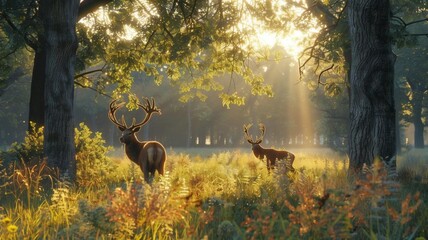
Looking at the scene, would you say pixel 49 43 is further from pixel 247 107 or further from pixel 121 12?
pixel 247 107

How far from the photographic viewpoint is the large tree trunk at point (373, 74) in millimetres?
8992

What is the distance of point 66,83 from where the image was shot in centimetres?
1098

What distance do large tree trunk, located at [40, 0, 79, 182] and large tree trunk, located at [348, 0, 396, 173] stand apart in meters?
6.13

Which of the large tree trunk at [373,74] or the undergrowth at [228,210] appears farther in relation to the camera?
the large tree trunk at [373,74]

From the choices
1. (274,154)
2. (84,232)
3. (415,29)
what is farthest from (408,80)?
(84,232)

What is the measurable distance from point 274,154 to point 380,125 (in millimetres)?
5605

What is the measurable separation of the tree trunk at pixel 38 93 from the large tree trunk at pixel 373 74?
29.7 ft

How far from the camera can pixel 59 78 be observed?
35.7 ft

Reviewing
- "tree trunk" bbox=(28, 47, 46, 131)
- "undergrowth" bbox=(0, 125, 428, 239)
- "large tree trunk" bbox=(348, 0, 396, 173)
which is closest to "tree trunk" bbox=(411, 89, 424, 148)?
"undergrowth" bbox=(0, 125, 428, 239)

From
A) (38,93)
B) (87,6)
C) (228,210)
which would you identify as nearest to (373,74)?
(228,210)

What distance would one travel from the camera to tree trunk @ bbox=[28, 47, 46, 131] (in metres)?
14.1

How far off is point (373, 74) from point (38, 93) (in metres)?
9.68

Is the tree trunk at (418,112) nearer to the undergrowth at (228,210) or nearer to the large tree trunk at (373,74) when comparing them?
the undergrowth at (228,210)

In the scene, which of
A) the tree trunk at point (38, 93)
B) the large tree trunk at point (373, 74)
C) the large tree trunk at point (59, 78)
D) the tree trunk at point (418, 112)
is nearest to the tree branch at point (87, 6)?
the tree trunk at point (38, 93)
